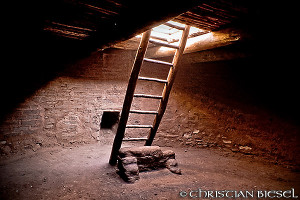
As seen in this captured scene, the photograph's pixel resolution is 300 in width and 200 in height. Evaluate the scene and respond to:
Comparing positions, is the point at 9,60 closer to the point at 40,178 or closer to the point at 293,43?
the point at 40,178

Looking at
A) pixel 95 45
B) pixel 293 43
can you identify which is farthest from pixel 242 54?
pixel 95 45

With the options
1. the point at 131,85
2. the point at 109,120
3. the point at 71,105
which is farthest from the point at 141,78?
the point at 109,120

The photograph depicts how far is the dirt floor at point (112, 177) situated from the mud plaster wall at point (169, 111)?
32cm

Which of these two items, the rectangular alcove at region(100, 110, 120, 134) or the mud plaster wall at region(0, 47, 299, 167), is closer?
the mud plaster wall at region(0, 47, 299, 167)

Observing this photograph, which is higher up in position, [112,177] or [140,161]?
[140,161]

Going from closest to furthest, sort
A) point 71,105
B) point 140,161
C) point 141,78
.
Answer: point 141,78, point 140,161, point 71,105

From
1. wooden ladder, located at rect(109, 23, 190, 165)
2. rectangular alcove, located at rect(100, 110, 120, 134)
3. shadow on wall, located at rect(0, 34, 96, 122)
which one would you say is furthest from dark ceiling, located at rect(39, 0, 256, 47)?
rectangular alcove, located at rect(100, 110, 120, 134)

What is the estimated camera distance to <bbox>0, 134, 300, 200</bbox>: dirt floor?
216cm

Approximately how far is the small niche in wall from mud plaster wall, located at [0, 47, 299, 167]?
32 cm

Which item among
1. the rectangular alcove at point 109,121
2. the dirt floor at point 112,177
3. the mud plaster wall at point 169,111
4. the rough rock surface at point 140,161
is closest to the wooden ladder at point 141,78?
the rough rock surface at point 140,161

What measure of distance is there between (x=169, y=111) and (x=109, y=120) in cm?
153

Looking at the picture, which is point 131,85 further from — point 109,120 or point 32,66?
point 109,120

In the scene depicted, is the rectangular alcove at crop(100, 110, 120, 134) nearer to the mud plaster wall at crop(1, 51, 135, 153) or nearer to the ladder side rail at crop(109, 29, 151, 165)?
the mud plaster wall at crop(1, 51, 135, 153)

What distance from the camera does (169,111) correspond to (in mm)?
4520
